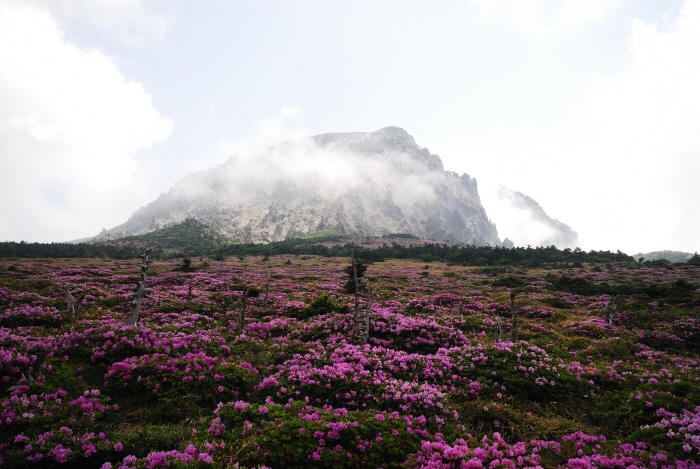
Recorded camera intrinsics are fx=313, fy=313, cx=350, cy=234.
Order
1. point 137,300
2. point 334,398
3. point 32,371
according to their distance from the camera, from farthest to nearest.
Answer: point 137,300 < point 334,398 < point 32,371

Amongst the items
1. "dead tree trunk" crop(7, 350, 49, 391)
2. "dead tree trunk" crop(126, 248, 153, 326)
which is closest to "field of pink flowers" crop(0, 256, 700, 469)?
"dead tree trunk" crop(7, 350, 49, 391)

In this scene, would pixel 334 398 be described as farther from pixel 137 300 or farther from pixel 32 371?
pixel 137 300

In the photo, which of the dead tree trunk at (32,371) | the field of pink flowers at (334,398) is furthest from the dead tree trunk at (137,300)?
the dead tree trunk at (32,371)

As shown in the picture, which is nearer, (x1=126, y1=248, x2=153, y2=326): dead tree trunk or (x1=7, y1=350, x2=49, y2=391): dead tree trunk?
(x1=7, y1=350, x2=49, y2=391): dead tree trunk

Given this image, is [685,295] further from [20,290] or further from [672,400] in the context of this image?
[20,290]

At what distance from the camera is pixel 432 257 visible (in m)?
92.4

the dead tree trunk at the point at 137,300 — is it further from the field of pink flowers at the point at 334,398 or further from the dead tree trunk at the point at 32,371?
the dead tree trunk at the point at 32,371

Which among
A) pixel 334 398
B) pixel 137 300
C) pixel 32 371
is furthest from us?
pixel 137 300

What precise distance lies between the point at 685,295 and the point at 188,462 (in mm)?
40814

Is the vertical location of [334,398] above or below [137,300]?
below

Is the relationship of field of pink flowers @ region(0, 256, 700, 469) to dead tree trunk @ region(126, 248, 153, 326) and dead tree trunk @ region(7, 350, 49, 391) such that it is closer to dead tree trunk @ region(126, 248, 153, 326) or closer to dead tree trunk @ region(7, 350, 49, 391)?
dead tree trunk @ region(7, 350, 49, 391)

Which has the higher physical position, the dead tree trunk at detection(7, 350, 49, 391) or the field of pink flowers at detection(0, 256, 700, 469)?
the dead tree trunk at detection(7, 350, 49, 391)

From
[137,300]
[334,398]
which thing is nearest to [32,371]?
[137,300]

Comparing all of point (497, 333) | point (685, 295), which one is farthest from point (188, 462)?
point (685, 295)
